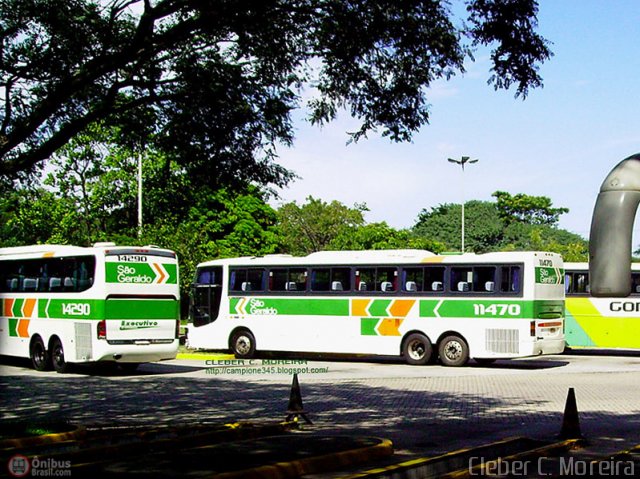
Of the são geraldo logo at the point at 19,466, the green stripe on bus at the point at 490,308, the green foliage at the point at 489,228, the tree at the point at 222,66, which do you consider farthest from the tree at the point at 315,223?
the são geraldo logo at the point at 19,466

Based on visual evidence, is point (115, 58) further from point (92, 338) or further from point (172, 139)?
point (92, 338)

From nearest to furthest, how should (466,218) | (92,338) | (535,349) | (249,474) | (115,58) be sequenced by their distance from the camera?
(249,474) → (115,58) → (92,338) → (535,349) → (466,218)

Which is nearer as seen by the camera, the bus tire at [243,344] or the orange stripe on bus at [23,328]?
the orange stripe on bus at [23,328]

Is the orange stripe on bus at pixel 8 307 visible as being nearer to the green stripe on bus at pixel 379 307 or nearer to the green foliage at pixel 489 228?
the green stripe on bus at pixel 379 307

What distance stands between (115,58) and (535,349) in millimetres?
16333

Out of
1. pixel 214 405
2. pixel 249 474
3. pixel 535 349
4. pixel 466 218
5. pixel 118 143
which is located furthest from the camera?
pixel 466 218

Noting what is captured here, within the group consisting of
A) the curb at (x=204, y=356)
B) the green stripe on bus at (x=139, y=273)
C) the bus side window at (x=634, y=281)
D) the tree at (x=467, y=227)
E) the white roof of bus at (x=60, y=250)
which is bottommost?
the curb at (x=204, y=356)

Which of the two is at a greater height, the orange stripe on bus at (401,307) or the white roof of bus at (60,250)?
the white roof of bus at (60,250)

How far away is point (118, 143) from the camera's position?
1512cm

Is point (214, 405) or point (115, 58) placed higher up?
point (115, 58)

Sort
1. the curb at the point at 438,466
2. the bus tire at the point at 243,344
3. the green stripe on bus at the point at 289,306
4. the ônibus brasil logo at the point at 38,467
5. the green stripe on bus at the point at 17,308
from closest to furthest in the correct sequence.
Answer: the ônibus brasil logo at the point at 38,467, the curb at the point at 438,466, the green stripe on bus at the point at 17,308, the green stripe on bus at the point at 289,306, the bus tire at the point at 243,344

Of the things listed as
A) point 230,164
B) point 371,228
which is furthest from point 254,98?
point 371,228

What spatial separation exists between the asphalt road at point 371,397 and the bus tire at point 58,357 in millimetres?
499

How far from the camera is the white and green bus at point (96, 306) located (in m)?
23.1
